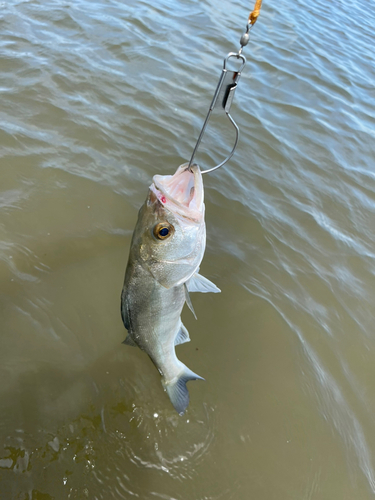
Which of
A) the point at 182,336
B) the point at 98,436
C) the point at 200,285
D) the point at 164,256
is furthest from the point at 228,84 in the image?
the point at 98,436

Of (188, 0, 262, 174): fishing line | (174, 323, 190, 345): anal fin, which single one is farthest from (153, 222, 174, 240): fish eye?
(174, 323, 190, 345): anal fin

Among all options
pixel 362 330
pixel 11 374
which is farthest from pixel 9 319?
pixel 362 330

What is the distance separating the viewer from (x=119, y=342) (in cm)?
333

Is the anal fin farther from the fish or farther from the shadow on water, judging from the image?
the shadow on water

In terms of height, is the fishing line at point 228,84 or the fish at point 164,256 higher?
the fishing line at point 228,84

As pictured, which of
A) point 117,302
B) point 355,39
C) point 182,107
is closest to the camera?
point 117,302

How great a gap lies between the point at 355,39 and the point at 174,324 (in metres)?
11.7

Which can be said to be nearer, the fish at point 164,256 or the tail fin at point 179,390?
the fish at point 164,256

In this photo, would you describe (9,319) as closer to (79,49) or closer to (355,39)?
(79,49)

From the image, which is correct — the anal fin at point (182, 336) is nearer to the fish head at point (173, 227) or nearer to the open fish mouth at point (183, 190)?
the fish head at point (173, 227)

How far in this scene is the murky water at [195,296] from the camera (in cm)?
281

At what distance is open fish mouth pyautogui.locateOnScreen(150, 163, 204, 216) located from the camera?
→ 7.15 feet

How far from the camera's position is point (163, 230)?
2.20 m

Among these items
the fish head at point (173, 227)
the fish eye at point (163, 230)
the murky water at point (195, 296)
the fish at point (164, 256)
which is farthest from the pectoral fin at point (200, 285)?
the murky water at point (195, 296)
